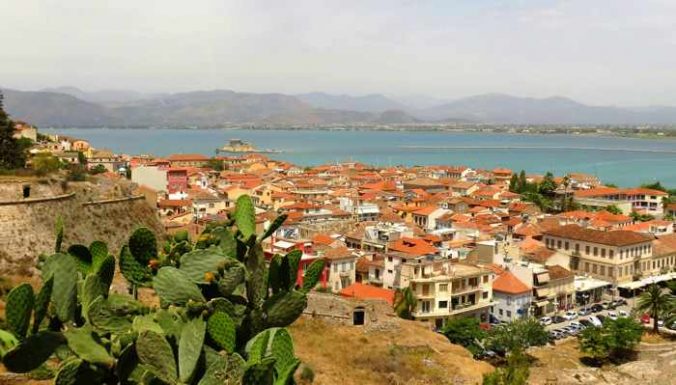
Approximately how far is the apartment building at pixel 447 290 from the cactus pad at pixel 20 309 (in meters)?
23.9

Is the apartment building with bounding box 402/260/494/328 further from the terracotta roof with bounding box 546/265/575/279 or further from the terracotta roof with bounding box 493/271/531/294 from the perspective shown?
the terracotta roof with bounding box 546/265/575/279

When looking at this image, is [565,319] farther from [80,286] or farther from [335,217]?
[80,286]

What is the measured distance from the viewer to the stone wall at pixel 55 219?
18781 mm

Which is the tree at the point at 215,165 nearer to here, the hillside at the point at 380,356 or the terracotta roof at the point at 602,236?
the terracotta roof at the point at 602,236

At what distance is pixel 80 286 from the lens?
487 centimetres

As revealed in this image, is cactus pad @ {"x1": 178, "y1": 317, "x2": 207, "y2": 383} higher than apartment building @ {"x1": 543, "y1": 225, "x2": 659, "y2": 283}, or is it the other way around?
cactus pad @ {"x1": 178, "y1": 317, "x2": 207, "y2": 383}

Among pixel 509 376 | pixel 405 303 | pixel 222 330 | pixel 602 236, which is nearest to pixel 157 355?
pixel 222 330

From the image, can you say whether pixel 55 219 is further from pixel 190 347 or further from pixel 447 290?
pixel 190 347

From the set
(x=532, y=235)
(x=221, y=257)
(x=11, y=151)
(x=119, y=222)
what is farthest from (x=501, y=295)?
(x=221, y=257)

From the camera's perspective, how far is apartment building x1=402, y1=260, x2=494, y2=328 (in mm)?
27328

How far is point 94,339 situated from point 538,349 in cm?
2487

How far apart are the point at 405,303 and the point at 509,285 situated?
6722 mm

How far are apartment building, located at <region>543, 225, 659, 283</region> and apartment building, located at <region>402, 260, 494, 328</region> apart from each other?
11312mm

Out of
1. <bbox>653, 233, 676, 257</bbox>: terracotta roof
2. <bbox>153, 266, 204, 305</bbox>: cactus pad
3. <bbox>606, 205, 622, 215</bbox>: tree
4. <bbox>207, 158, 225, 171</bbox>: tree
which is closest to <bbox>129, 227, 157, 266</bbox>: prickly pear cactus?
<bbox>153, 266, 204, 305</bbox>: cactus pad
